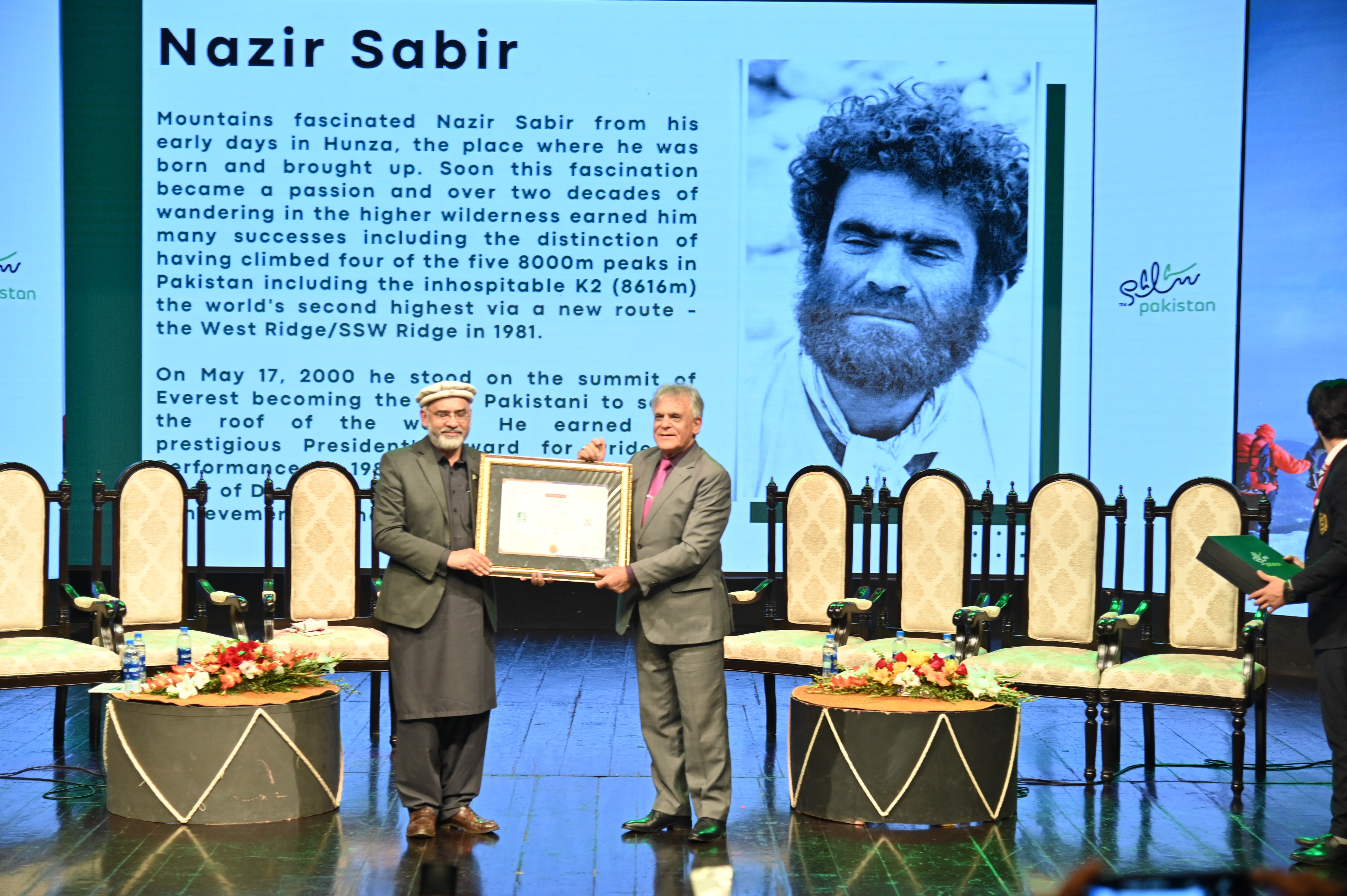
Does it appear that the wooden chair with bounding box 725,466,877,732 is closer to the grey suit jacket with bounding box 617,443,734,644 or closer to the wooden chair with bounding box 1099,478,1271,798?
the wooden chair with bounding box 1099,478,1271,798

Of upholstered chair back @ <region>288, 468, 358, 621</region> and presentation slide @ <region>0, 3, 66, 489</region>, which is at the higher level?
presentation slide @ <region>0, 3, 66, 489</region>

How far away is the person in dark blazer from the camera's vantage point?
411 cm

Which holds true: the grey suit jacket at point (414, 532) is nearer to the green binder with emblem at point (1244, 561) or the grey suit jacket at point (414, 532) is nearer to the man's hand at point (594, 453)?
the man's hand at point (594, 453)

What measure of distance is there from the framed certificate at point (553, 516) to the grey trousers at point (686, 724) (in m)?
0.32

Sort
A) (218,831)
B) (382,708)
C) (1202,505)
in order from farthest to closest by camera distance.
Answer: (382,708), (1202,505), (218,831)

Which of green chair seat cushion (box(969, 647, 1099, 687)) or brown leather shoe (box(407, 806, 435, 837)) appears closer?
brown leather shoe (box(407, 806, 435, 837))

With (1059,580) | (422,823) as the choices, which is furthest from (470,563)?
(1059,580)

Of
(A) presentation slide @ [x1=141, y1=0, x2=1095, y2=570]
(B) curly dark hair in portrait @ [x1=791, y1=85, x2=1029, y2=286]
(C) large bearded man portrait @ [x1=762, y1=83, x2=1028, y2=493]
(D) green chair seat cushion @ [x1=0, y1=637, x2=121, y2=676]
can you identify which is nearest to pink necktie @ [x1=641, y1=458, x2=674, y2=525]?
(D) green chair seat cushion @ [x1=0, y1=637, x2=121, y2=676]

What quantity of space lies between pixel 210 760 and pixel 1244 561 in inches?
135

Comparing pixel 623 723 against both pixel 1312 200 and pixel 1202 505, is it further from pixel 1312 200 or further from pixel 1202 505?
pixel 1312 200

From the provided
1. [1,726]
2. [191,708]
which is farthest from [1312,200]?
[1,726]

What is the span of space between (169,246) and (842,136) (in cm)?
389

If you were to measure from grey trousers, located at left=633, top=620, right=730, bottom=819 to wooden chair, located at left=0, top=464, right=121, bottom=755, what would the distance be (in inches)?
62.8

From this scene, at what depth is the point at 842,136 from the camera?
784 centimetres
